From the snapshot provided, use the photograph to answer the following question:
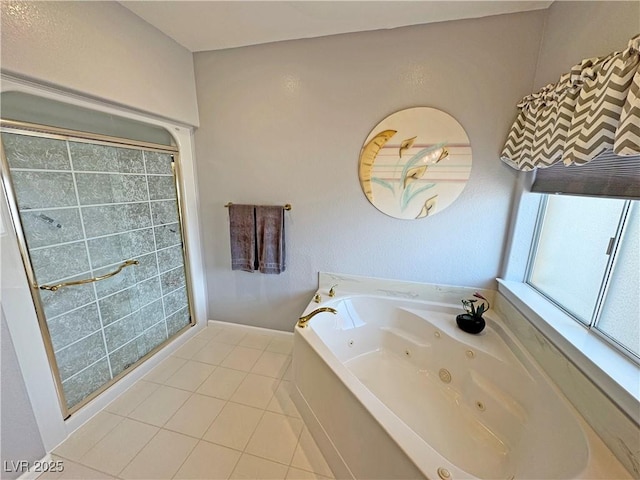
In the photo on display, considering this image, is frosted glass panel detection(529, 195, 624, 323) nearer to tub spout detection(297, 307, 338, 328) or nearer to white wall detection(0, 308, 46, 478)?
tub spout detection(297, 307, 338, 328)

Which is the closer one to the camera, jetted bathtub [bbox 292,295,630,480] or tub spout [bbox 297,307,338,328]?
jetted bathtub [bbox 292,295,630,480]

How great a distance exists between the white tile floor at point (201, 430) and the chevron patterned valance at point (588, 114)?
1.91 metres

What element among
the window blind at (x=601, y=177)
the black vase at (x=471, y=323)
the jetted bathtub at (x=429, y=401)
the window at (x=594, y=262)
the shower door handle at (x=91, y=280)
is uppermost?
the window blind at (x=601, y=177)

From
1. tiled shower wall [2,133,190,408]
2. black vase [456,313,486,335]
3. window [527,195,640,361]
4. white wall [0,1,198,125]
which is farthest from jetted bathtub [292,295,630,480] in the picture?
white wall [0,1,198,125]

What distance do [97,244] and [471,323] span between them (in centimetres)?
251

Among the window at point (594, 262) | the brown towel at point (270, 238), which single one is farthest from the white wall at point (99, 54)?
the window at point (594, 262)

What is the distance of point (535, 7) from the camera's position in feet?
4.91

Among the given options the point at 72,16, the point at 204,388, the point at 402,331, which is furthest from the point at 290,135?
the point at 204,388

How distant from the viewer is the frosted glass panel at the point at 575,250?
1.24 metres

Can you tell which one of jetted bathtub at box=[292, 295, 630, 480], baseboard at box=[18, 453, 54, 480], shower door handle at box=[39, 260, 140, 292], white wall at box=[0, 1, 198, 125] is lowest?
baseboard at box=[18, 453, 54, 480]

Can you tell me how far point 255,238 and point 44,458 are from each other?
172cm

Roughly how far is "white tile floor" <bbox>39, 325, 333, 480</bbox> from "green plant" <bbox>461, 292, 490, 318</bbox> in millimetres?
1330

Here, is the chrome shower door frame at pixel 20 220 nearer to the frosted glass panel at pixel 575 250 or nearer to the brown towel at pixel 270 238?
the brown towel at pixel 270 238

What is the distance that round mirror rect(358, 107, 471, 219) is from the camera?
1781 mm
